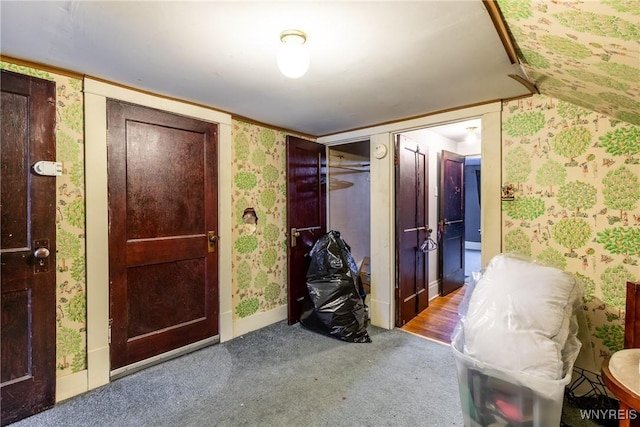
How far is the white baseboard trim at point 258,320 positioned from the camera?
279 cm

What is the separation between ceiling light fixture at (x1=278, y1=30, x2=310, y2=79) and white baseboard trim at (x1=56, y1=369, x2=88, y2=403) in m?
2.32

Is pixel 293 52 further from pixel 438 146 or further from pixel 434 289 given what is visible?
pixel 434 289

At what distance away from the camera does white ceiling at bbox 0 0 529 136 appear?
4.08 feet

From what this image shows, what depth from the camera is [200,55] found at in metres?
1.61

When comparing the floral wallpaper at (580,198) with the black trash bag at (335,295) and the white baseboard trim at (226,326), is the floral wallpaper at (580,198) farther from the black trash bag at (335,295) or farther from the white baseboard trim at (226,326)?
the white baseboard trim at (226,326)

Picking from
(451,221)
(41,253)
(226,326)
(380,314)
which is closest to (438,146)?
(451,221)

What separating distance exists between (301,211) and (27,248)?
207cm

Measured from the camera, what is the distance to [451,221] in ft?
13.5

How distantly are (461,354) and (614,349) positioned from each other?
1205 millimetres

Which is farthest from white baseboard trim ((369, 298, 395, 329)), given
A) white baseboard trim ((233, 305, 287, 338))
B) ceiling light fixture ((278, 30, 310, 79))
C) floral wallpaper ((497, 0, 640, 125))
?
ceiling light fixture ((278, 30, 310, 79))

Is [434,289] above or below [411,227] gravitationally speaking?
below

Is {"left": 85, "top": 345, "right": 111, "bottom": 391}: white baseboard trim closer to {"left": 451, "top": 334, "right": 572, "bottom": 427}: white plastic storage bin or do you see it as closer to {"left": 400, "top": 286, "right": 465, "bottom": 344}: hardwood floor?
{"left": 451, "top": 334, "right": 572, "bottom": 427}: white plastic storage bin

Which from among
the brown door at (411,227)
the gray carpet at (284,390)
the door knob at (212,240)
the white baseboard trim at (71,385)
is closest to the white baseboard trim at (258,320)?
the gray carpet at (284,390)

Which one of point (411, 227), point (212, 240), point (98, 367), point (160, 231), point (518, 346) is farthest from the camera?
point (411, 227)
